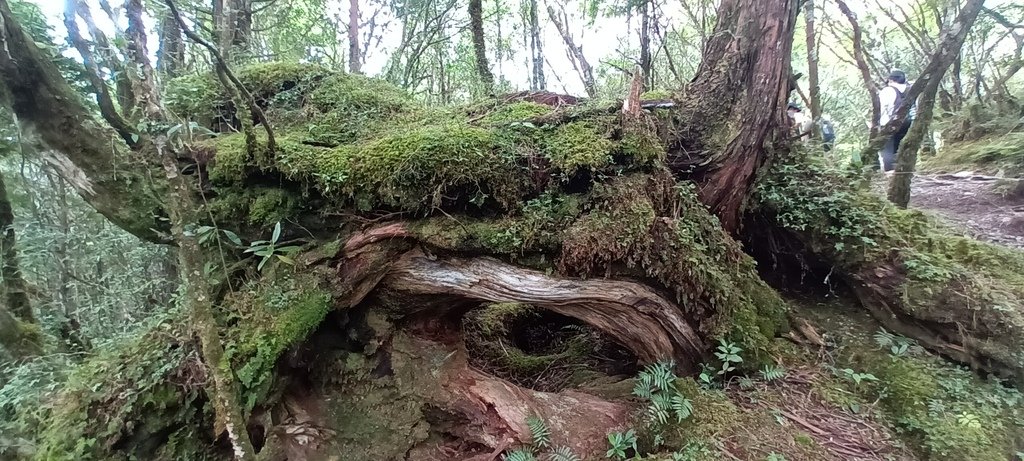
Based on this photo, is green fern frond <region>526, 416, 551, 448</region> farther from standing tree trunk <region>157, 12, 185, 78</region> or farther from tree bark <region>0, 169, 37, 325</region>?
standing tree trunk <region>157, 12, 185, 78</region>

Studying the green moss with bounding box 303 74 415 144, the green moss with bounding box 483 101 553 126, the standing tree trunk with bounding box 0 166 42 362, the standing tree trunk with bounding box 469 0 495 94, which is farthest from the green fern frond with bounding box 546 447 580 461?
the standing tree trunk with bounding box 469 0 495 94

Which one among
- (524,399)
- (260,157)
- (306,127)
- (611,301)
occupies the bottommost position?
(524,399)

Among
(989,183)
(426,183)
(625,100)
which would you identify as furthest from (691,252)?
(989,183)

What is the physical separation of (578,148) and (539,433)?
2356mm

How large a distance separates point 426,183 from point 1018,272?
5.39 metres

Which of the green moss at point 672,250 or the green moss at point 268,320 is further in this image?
the green moss at point 672,250

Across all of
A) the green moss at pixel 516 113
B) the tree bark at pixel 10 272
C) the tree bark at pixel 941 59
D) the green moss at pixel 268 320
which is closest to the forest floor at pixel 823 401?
the tree bark at pixel 941 59

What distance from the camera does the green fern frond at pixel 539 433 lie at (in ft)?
12.4

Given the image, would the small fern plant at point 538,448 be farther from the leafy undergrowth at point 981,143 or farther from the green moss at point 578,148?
the leafy undergrowth at point 981,143

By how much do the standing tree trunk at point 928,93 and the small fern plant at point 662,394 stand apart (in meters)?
3.63

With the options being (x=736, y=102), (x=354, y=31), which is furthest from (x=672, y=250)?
(x=354, y=31)

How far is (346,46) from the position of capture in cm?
1135

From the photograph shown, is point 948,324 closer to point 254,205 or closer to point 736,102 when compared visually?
point 736,102

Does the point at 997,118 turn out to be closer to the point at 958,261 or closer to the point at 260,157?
the point at 958,261
